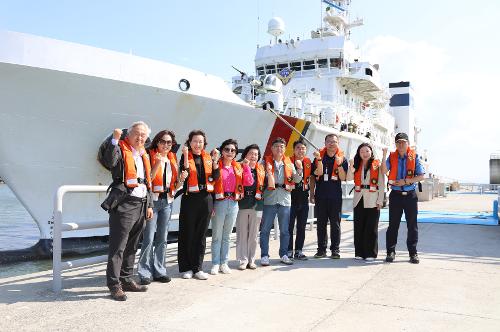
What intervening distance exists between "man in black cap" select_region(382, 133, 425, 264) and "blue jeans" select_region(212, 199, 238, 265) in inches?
70.4

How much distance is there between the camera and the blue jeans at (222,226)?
159 inches

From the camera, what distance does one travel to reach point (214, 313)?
282 centimetres

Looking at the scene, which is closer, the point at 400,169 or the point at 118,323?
the point at 118,323

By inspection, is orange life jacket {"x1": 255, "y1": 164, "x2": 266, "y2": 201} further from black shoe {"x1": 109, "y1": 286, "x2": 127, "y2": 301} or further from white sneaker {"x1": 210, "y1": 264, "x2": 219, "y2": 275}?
black shoe {"x1": 109, "y1": 286, "x2": 127, "y2": 301}

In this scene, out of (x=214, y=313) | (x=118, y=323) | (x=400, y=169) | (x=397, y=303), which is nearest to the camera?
(x=118, y=323)

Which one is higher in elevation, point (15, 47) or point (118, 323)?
point (15, 47)

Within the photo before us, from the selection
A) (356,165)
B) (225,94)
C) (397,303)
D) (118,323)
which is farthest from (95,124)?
(397,303)

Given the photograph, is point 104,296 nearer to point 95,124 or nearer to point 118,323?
point 118,323

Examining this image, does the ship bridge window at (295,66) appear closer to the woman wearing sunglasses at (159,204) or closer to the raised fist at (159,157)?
the woman wearing sunglasses at (159,204)

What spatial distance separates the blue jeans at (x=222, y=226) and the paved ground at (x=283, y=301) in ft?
0.82

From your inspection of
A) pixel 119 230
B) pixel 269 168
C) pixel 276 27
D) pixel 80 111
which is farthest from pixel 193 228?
pixel 276 27

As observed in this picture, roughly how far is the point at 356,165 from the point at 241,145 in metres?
3.18

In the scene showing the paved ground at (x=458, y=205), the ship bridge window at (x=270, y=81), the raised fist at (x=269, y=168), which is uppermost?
the ship bridge window at (x=270, y=81)

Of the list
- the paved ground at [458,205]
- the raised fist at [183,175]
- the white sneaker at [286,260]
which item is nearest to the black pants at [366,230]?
the white sneaker at [286,260]
